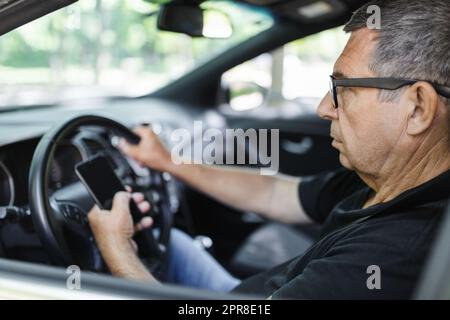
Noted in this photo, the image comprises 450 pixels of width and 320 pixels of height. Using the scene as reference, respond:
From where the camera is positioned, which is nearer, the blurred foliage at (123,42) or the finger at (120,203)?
the finger at (120,203)

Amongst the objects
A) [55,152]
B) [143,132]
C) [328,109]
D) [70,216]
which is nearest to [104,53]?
[143,132]

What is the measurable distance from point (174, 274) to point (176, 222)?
0.56 meters

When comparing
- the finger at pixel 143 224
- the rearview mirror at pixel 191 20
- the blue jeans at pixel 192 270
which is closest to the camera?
the finger at pixel 143 224

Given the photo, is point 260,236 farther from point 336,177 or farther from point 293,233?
point 336,177

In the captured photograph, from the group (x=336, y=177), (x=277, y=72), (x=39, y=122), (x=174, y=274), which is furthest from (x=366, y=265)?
(x=277, y=72)

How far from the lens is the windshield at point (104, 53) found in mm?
2572

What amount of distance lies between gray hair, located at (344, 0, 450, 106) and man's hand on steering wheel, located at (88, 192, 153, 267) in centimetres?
79

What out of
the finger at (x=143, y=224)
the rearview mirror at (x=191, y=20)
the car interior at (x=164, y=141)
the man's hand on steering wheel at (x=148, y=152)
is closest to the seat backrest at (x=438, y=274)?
the car interior at (x=164, y=141)

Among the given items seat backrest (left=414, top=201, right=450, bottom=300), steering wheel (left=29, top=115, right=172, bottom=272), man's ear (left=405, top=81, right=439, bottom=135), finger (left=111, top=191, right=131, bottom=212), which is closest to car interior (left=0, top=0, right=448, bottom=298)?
steering wheel (left=29, top=115, right=172, bottom=272)

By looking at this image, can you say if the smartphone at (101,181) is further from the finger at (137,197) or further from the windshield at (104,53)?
the windshield at (104,53)

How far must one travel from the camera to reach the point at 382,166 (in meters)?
1.46

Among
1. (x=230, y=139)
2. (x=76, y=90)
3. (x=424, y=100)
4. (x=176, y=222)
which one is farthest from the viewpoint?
(x=76, y=90)

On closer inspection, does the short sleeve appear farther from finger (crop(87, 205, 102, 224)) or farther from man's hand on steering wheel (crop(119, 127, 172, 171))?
finger (crop(87, 205, 102, 224))

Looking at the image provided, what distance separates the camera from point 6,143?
6.31ft
